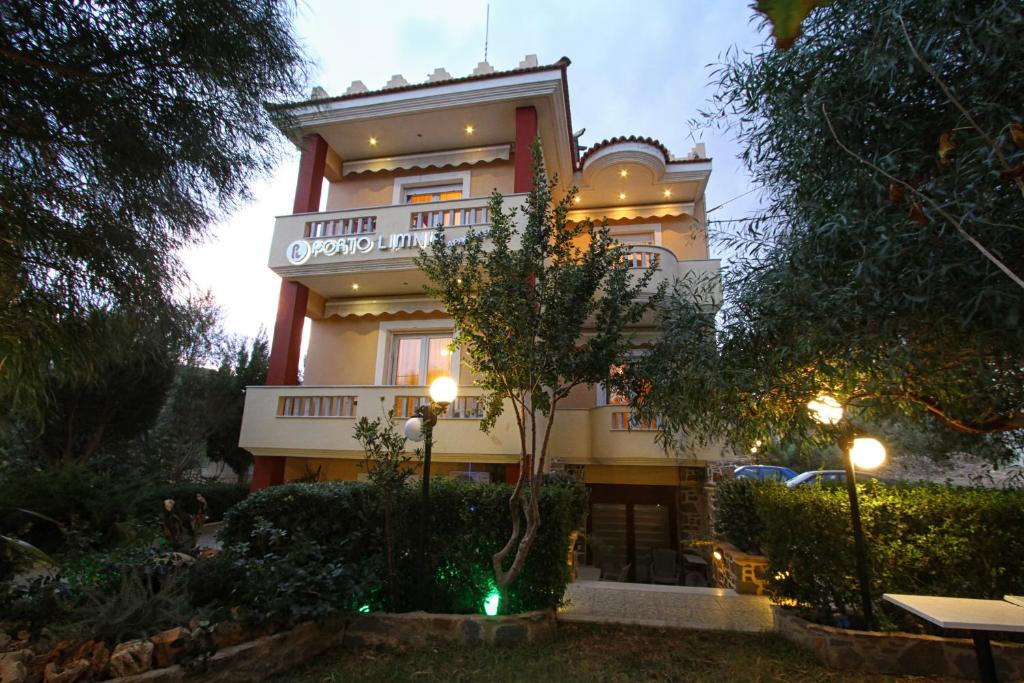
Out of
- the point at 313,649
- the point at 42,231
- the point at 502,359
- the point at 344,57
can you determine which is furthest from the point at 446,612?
the point at 344,57

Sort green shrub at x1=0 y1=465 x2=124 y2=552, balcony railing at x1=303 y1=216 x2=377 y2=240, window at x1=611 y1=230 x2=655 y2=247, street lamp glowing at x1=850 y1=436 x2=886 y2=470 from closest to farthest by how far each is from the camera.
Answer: street lamp glowing at x1=850 y1=436 x2=886 y2=470, green shrub at x1=0 y1=465 x2=124 y2=552, balcony railing at x1=303 y1=216 x2=377 y2=240, window at x1=611 y1=230 x2=655 y2=247

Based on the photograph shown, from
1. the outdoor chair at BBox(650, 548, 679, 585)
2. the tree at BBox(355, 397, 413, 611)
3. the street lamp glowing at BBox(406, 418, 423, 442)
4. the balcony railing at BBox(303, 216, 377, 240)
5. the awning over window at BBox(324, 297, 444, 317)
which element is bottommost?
the outdoor chair at BBox(650, 548, 679, 585)

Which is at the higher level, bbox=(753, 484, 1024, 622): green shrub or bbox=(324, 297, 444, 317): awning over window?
bbox=(324, 297, 444, 317): awning over window

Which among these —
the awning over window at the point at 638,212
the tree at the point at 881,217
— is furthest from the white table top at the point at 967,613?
the awning over window at the point at 638,212

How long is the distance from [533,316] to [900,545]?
460 centimetres

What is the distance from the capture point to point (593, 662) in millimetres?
4551

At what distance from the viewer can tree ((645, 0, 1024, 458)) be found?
109 inches

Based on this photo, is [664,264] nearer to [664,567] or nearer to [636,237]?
[636,237]

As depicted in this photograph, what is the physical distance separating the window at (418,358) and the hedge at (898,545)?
283 inches

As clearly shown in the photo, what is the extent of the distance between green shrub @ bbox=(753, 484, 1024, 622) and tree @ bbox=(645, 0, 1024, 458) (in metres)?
0.94

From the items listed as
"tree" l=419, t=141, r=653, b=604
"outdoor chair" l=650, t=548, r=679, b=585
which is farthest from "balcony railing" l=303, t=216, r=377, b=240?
"outdoor chair" l=650, t=548, r=679, b=585

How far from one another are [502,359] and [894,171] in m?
3.68

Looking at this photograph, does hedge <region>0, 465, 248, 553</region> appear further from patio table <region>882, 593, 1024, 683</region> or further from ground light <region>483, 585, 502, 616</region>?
patio table <region>882, 593, 1024, 683</region>

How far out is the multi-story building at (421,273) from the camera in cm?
934
